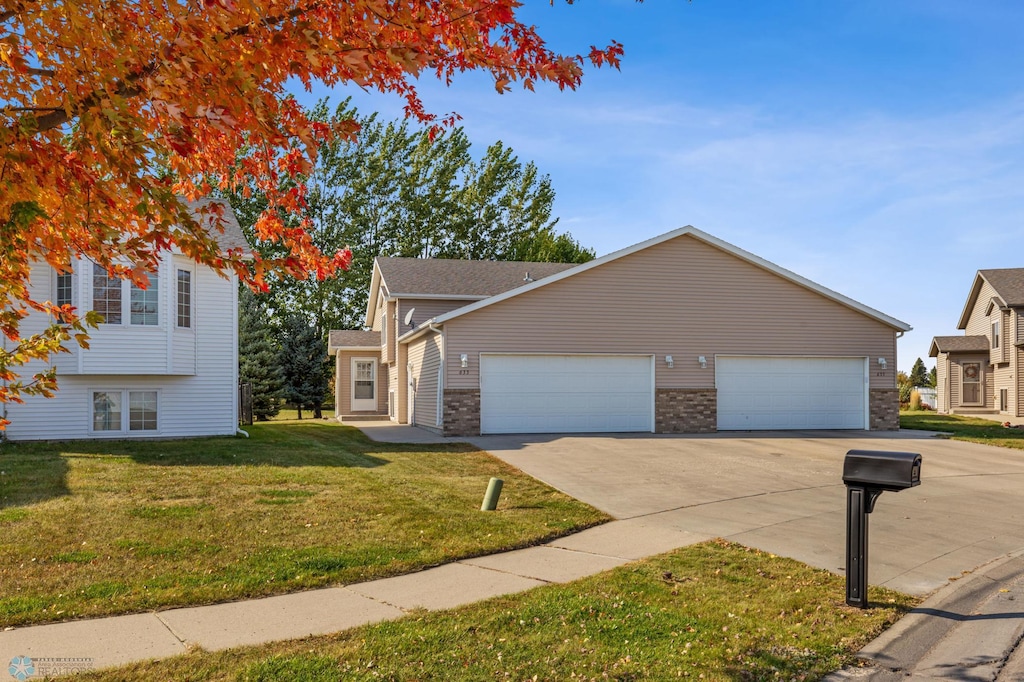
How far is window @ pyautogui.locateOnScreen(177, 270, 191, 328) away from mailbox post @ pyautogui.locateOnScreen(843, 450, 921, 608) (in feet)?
54.4

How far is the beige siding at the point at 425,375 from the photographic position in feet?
72.7

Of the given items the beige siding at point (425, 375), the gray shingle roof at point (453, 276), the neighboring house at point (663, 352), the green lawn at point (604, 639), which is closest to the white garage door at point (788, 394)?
the neighboring house at point (663, 352)

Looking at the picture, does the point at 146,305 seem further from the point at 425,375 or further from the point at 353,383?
the point at 353,383

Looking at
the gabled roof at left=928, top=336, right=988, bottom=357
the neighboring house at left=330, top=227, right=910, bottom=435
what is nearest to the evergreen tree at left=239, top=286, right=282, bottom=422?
the neighboring house at left=330, top=227, right=910, bottom=435

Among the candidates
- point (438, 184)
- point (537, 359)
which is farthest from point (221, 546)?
point (438, 184)

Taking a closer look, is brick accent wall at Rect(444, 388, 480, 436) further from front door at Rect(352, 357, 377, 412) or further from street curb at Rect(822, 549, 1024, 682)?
street curb at Rect(822, 549, 1024, 682)

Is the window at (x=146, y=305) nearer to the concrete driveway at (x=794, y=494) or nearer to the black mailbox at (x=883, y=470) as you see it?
the concrete driveway at (x=794, y=494)

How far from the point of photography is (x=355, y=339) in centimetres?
3272

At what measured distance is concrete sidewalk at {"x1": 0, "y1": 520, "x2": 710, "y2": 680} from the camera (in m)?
5.07

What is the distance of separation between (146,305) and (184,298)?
1.00m

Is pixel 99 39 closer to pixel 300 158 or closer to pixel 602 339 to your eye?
pixel 300 158

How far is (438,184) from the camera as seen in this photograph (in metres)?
47.6

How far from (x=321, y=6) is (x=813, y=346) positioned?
20.9 m

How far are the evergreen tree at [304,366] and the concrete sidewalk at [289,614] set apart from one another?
30.4 meters
